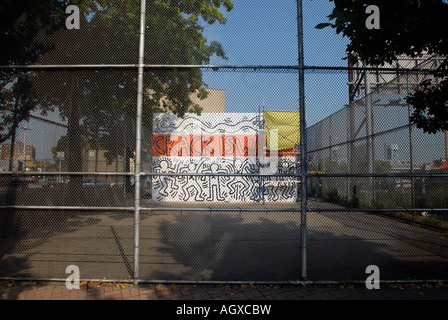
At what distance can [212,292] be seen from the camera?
11.3 feet

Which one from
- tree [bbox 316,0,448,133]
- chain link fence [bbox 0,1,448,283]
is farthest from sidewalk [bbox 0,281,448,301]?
tree [bbox 316,0,448,133]

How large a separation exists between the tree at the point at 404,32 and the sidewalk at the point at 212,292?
2160 millimetres

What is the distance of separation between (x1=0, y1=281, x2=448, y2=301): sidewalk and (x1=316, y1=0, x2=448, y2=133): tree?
216 centimetres

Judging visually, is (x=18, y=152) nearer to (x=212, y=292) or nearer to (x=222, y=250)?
(x=222, y=250)

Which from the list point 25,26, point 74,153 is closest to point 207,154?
point 74,153

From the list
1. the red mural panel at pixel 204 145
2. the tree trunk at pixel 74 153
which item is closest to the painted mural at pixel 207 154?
the red mural panel at pixel 204 145

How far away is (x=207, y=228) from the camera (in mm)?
7168

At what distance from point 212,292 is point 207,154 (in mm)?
2023

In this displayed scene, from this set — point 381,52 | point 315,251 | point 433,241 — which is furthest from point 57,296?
point 433,241

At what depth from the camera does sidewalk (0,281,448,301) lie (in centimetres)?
332

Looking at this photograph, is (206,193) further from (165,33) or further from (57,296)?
(165,33)

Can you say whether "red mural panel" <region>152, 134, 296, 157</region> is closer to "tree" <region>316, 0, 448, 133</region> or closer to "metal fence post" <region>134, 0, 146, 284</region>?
"metal fence post" <region>134, 0, 146, 284</region>

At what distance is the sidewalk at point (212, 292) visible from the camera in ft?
10.9
